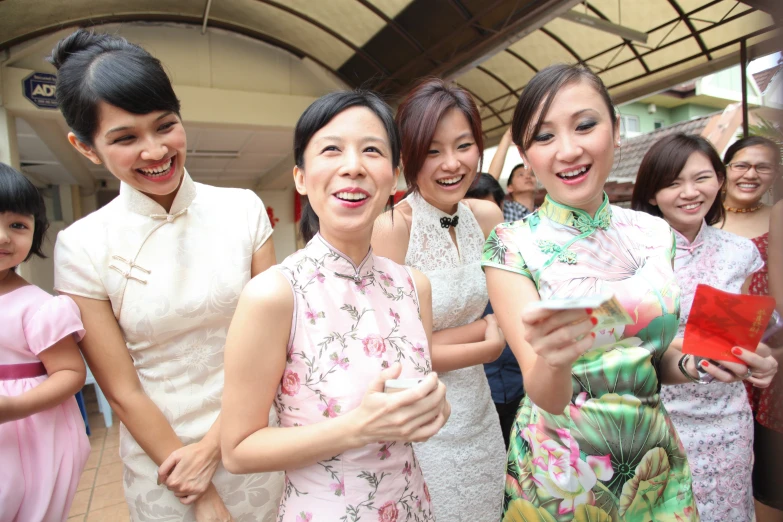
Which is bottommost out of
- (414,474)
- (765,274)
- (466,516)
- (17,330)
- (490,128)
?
(466,516)

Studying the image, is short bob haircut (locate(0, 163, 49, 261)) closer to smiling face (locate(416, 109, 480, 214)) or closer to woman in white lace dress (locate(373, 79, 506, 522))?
woman in white lace dress (locate(373, 79, 506, 522))

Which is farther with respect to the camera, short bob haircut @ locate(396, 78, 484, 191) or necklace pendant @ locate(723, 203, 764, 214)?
necklace pendant @ locate(723, 203, 764, 214)

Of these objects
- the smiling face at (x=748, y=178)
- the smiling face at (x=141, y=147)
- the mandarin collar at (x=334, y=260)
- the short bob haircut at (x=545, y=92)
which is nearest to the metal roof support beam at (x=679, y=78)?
the smiling face at (x=748, y=178)

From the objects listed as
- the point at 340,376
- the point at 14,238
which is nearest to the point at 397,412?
the point at 340,376

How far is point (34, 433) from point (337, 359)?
909mm

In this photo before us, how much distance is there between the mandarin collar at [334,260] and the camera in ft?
3.60

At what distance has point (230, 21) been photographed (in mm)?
6266

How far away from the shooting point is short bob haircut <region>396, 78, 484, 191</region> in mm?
1611

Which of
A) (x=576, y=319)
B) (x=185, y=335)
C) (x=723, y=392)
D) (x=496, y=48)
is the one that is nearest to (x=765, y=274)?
(x=723, y=392)

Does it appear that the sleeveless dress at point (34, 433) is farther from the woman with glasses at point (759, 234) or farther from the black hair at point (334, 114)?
the woman with glasses at point (759, 234)

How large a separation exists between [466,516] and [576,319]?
1.11 m

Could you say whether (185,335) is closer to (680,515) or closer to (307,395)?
(307,395)

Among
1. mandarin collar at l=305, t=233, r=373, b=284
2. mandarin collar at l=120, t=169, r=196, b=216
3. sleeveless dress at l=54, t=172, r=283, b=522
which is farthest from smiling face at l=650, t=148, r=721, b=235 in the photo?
mandarin collar at l=120, t=169, r=196, b=216

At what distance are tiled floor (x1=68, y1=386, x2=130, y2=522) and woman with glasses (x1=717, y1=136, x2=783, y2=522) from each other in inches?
139
